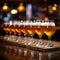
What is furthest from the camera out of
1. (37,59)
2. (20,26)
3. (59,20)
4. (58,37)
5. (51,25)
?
(59,20)

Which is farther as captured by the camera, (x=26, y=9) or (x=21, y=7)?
(x=26, y=9)

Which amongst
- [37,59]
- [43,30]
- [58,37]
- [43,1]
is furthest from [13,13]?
[37,59]

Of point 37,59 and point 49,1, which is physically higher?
point 49,1

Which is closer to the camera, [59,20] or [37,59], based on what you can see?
[37,59]

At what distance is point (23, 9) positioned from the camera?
11281 millimetres

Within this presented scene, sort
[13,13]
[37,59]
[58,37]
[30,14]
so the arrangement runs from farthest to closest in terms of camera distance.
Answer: [30,14]
[13,13]
[58,37]
[37,59]

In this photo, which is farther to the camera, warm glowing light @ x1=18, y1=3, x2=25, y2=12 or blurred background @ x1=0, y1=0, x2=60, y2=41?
warm glowing light @ x1=18, y1=3, x2=25, y2=12

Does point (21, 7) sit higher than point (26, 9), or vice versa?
point (21, 7)

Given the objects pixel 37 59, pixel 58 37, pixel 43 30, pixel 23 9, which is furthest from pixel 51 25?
pixel 23 9

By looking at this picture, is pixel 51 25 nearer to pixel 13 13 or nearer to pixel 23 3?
pixel 13 13

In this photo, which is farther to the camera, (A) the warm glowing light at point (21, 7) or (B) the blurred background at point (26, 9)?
(A) the warm glowing light at point (21, 7)

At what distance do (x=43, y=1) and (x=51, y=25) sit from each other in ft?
21.0

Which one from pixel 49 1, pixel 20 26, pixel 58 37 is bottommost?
pixel 58 37

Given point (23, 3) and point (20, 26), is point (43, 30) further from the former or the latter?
point (23, 3)
